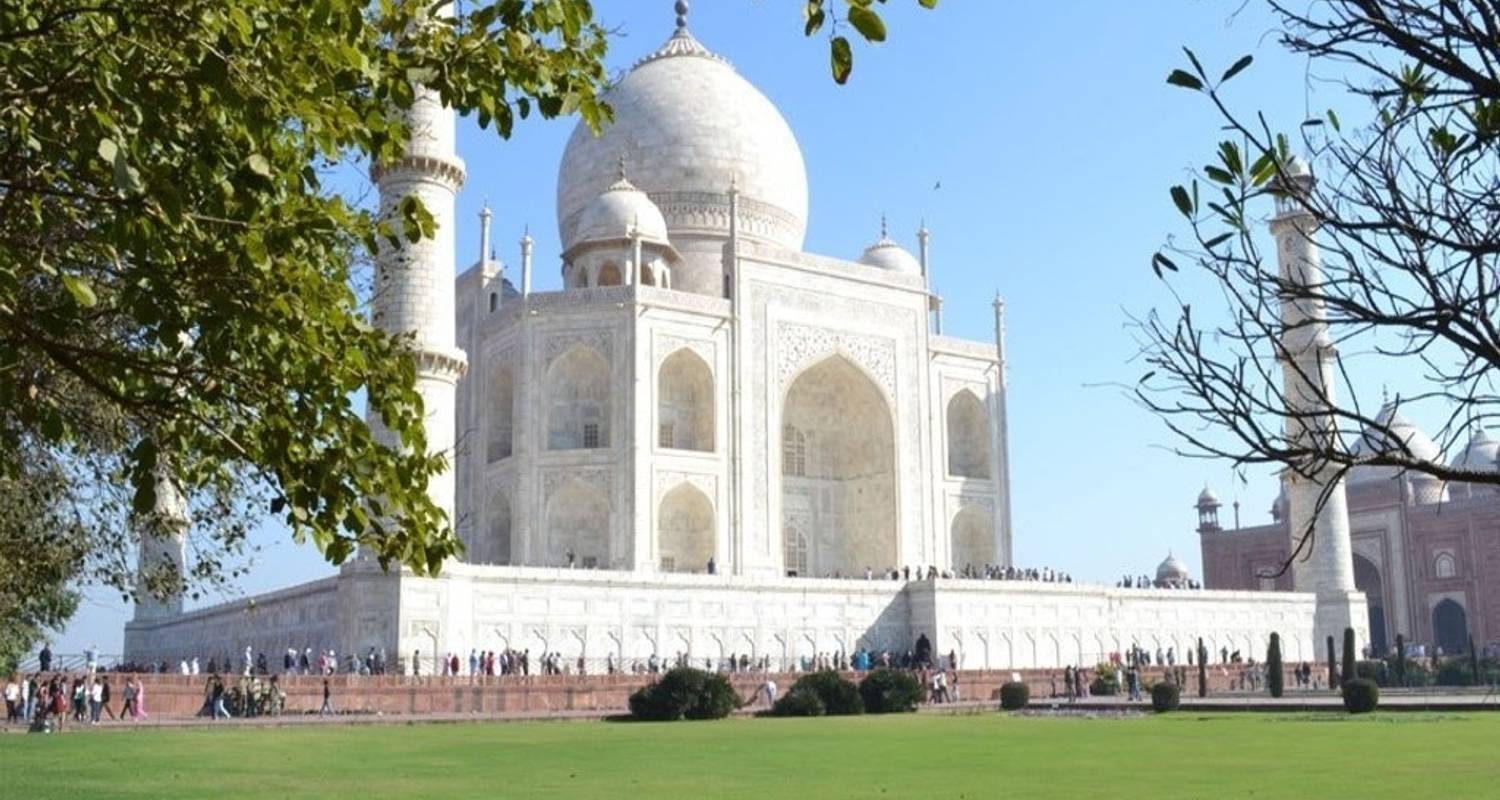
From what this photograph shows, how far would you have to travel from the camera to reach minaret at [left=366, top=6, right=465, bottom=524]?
800 inches

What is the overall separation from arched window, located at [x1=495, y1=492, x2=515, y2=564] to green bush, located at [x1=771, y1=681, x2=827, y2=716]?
37.3 feet

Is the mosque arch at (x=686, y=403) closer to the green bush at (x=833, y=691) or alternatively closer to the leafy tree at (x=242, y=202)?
the green bush at (x=833, y=691)

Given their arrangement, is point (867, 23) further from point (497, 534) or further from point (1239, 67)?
point (497, 534)

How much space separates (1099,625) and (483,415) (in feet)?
42.5

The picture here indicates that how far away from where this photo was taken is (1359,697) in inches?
703

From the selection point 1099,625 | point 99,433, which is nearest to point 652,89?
point 1099,625

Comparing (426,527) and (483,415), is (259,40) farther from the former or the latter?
(483,415)

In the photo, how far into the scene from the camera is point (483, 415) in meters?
30.4

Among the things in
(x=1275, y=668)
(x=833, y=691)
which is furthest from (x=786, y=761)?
(x=1275, y=668)

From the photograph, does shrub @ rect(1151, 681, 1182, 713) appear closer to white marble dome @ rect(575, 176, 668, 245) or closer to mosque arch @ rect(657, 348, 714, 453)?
mosque arch @ rect(657, 348, 714, 453)

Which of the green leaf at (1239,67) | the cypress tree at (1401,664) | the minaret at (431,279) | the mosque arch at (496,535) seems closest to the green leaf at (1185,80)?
the green leaf at (1239,67)

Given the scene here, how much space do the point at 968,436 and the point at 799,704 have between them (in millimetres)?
15637

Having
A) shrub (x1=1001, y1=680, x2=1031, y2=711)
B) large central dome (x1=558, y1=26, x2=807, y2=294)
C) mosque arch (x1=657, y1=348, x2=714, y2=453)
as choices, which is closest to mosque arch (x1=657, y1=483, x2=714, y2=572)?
mosque arch (x1=657, y1=348, x2=714, y2=453)

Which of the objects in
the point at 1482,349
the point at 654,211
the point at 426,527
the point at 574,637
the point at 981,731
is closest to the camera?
the point at 1482,349
